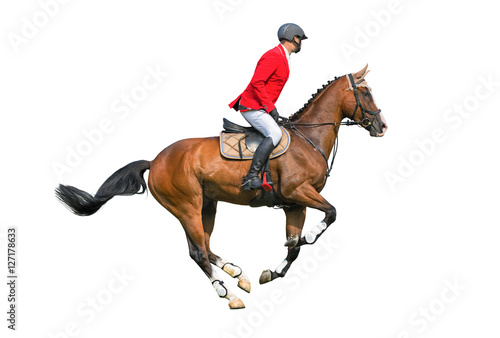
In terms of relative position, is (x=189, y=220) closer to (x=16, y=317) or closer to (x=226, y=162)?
(x=226, y=162)

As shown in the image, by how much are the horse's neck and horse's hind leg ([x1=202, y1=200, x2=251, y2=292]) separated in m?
1.87

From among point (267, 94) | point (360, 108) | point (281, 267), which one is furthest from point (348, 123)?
point (281, 267)

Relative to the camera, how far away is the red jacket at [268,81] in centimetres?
1266

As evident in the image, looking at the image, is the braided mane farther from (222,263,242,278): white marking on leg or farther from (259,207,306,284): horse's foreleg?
(222,263,242,278): white marking on leg

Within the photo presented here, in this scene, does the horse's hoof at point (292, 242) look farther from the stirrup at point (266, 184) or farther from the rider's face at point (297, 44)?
the rider's face at point (297, 44)

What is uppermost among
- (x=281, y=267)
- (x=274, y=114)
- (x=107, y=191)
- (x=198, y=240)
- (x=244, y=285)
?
(x=274, y=114)

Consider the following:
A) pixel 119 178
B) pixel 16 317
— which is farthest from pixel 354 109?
pixel 16 317

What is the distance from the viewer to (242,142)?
1280 cm

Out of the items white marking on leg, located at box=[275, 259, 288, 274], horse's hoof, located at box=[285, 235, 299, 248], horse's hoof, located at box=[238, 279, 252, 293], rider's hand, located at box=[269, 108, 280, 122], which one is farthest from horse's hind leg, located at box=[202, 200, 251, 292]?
rider's hand, located at box=[269, 108, 280, 122]

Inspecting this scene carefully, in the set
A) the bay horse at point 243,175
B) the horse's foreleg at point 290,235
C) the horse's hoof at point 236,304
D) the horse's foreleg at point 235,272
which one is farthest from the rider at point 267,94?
the horse's hoof at point 236,304

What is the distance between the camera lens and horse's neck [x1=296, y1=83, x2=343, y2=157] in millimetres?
12938

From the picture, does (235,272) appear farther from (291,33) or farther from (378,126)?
(291,33)

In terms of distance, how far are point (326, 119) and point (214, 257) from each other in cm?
267

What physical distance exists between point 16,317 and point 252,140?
13.7ft
